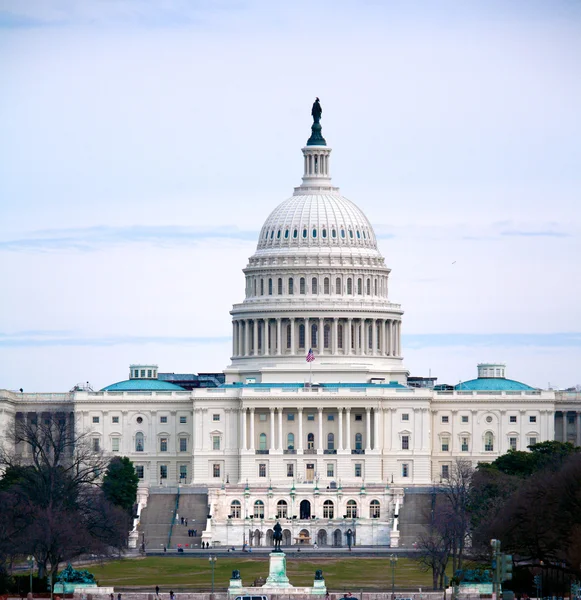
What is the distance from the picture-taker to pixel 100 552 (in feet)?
635

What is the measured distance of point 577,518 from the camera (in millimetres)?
164875

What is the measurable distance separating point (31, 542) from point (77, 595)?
12.5 m

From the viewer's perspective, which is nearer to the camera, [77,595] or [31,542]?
[77,595]

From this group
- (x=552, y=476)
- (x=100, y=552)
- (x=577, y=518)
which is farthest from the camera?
(x=100, y=552)

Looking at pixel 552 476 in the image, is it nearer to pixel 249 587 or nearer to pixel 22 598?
pixel 249 587

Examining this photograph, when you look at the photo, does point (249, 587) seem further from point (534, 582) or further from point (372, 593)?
point (534, 582)

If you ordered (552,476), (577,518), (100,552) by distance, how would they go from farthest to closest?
(100,552)
(552,476)
(577,518)

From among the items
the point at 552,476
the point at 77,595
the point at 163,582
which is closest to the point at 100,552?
the point at 163,582

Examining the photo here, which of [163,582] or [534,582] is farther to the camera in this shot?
[163,582]

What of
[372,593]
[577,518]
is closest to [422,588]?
[372,593]

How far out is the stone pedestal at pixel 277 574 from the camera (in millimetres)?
180250

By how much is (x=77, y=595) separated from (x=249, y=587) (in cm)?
1286

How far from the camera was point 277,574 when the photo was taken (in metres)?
182

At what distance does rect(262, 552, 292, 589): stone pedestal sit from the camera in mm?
180250
